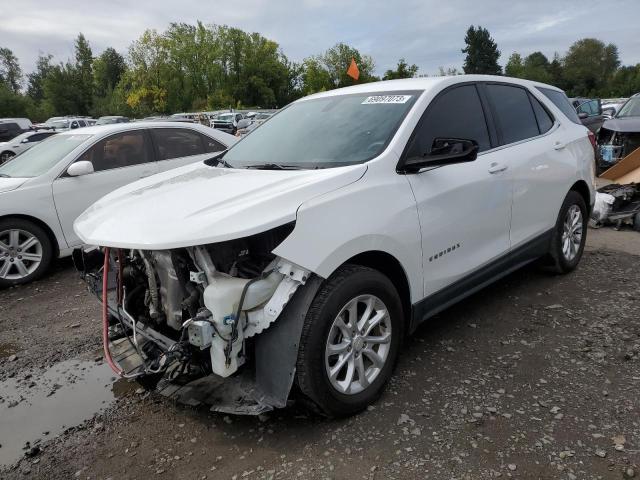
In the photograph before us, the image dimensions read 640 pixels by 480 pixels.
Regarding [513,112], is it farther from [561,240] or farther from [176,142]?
[176,142]

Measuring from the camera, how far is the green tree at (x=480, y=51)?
79.2 m

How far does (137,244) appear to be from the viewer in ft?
7.98

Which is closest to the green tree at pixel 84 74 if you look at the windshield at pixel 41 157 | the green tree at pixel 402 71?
the green tree at pixel 402 71

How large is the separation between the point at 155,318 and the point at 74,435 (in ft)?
2.81

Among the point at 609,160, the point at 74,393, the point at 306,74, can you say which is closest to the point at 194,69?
the point at 306,74

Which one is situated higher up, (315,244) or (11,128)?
(11,128)

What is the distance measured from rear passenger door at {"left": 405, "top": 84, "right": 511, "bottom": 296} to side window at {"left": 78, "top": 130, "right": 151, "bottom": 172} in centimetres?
435

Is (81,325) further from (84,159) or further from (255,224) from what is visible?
(255,224)

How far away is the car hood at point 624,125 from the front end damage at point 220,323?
8378 millimetres

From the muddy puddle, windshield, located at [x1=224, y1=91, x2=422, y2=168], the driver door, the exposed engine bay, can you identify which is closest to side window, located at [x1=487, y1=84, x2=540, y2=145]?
windshield, located at [x1=224, y1=91, x2=422, y2=168]

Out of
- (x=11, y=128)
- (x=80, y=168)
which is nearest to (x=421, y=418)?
(x=80, y=168)

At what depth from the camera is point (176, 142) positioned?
6871 mm

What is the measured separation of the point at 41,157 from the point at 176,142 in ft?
5.36

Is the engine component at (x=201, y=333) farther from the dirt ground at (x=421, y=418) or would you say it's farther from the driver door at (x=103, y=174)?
the driver door at (x=103, y=174)
